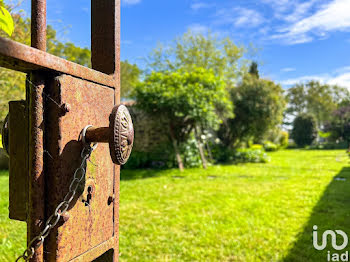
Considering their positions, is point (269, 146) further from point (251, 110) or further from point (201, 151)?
point (201, 151)

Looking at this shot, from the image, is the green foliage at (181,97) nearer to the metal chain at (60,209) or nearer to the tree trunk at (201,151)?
the tree trunk at (201,151)

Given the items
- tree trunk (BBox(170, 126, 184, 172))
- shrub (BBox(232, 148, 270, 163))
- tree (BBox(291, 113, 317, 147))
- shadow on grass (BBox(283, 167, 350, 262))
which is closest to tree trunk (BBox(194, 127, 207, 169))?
tree trunk (BBox(170, 126, 184, 172))

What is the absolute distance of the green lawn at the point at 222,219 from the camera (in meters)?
2.85

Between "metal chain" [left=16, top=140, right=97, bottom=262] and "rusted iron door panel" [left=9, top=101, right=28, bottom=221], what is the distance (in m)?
0.13

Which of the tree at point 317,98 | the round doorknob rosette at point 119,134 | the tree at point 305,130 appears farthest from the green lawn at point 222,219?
the tree at point 317,98

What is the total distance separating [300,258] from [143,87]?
6651mm

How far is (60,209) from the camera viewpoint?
665 millimetres

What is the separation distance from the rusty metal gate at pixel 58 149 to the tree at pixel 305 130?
2447cm

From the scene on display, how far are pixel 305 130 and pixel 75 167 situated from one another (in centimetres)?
2463

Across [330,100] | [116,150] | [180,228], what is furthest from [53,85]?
[330,100]

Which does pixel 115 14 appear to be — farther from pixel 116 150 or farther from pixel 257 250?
pixel 257 250

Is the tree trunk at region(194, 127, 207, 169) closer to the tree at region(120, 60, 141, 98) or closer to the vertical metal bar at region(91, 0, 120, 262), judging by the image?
the vertical metal bar at region(91, 0, 120, 262)

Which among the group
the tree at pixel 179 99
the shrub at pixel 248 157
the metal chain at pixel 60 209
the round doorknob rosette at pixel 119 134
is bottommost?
the shrub at pixel 248 157

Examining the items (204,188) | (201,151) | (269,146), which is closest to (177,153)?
(201,151)
